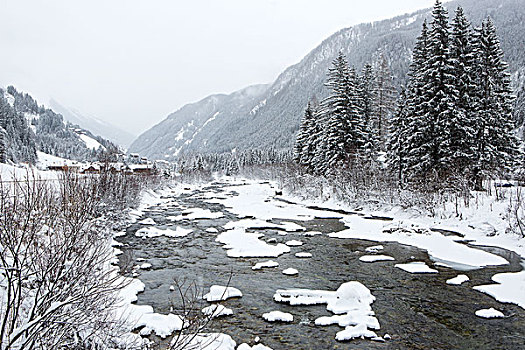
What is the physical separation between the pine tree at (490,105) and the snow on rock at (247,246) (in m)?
16.0

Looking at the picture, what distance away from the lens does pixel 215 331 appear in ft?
26.2

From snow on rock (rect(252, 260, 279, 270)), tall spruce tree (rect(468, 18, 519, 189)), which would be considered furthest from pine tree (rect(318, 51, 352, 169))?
snow on rock (rect(252, 260, 279, 270))

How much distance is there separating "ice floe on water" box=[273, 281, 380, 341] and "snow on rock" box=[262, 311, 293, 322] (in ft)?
2.28

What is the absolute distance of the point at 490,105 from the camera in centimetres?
2503

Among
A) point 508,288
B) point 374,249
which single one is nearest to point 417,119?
point 374,249

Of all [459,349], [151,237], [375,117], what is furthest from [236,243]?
[375,117]

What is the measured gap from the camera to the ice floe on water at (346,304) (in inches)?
312

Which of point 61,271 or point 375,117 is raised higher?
point 375,117

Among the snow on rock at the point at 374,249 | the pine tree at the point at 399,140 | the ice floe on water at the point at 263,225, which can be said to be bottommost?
the ice floe on water at the point at 263,225

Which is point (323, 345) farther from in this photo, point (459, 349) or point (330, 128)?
point (330, 128)

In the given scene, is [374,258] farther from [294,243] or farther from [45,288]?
[45,288]

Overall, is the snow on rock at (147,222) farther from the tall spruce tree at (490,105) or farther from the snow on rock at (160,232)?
the tall spruce tree at (490,105)

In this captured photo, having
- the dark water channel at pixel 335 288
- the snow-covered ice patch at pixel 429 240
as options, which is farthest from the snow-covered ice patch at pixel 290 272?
the snow-covered ice patch at pixel 429 240

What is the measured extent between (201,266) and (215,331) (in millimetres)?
5718
